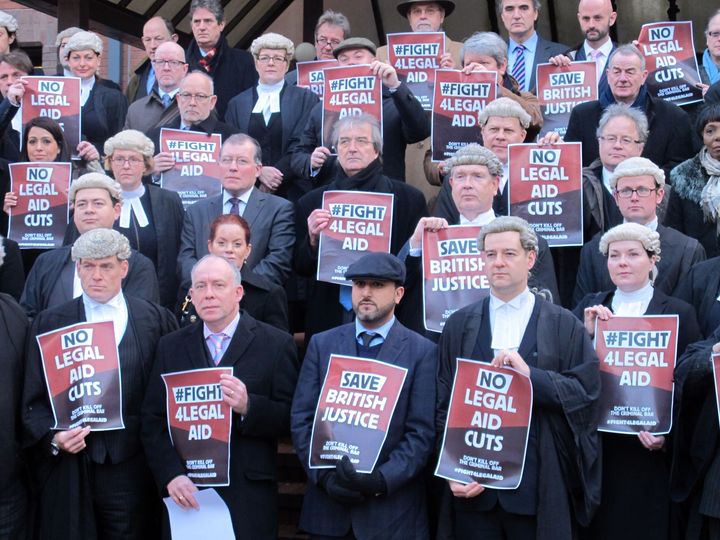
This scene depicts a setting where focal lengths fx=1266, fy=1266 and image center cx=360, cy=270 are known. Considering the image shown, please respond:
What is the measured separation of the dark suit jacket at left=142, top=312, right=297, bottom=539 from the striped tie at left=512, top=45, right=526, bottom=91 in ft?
13.9

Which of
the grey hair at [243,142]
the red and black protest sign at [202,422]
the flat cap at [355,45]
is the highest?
the flat cap at [355,45]

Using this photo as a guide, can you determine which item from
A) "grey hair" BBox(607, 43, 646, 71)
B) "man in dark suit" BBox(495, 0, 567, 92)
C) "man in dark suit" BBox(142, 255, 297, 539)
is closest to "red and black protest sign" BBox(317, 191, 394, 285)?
"man in dark suit" BBox(142, 255, 297, 539)

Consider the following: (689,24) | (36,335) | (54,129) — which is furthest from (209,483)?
(689,24)

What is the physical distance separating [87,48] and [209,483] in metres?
4.81

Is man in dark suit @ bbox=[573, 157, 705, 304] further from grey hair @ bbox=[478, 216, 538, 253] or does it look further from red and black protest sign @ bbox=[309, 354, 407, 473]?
red and black protest sign @ bbox=[309, 354, 407, 473]

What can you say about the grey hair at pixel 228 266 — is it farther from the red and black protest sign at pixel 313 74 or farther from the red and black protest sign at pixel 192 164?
the red and black protest sign at pixel 313 74

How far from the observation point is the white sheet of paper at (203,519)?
656 cm

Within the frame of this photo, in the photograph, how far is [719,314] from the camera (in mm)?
6820

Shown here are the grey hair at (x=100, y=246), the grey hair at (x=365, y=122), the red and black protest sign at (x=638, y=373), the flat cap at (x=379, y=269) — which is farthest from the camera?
the grey hair at (x=365, y=122)

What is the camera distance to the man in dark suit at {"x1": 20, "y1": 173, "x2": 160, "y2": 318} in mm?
7297

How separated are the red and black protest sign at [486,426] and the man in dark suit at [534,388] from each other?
0.06m

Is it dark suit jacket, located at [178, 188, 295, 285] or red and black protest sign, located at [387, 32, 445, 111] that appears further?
red and black protest sign, located at [387, 32, 445, 111]

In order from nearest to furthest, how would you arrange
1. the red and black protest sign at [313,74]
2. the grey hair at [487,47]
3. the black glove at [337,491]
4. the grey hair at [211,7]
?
1. the black glove at [337,491]
2. the grey hair at [487,47]
3. the red and black protest sign at [313,74]
4. the grey hair at [211,7]

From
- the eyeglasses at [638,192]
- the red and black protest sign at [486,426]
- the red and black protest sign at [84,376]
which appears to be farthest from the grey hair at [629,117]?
the red and black protest sign at [84,376]
